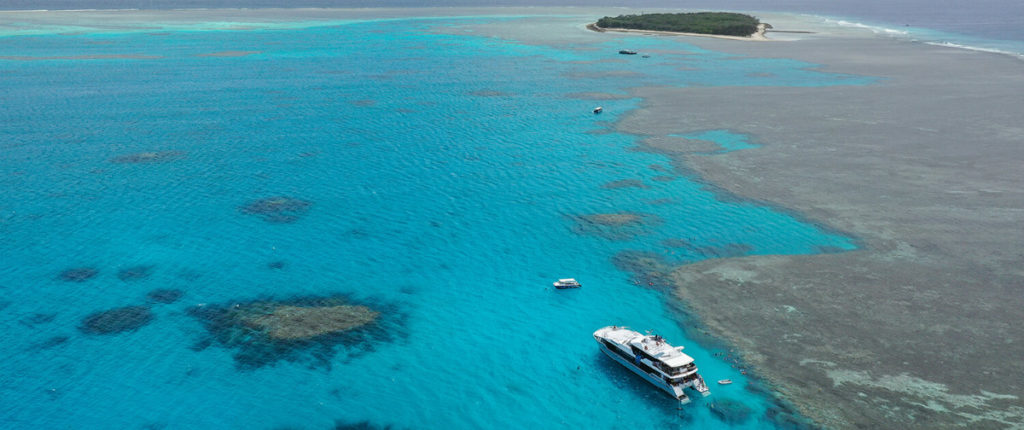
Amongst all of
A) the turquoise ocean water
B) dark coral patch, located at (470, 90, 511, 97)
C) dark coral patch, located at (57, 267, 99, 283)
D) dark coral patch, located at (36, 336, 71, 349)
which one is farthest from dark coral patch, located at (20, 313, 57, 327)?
dark coral patch, located at (470, 90, 511, 97)

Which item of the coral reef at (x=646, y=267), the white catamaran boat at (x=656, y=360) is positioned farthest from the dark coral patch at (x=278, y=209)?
the white catamaran boat at (x=656, y=360)

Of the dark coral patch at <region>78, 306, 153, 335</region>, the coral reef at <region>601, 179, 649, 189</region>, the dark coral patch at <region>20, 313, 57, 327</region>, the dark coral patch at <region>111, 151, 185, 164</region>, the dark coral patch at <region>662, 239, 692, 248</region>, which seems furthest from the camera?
the dark coral patch at <region>111, 151, 185, 164</region>

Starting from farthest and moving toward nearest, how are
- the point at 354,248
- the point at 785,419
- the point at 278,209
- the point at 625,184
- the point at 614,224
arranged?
the point at 625,184, the point at 278,209, the point at 614,224, the point at 354,248, the point at 785,419

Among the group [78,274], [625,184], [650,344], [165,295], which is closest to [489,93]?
[625,184]

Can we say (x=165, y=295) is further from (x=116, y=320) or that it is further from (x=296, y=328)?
(x=296, y=328)

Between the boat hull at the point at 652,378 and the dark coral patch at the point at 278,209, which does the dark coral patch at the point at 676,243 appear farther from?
the dark coral patch at the point at 278,209

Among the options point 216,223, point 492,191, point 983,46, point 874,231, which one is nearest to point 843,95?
point 874,231

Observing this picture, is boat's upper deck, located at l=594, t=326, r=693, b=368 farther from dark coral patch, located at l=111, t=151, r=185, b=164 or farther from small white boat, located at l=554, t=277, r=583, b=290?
dark coral patch, located at l=111, t=151, r=185, b=164
